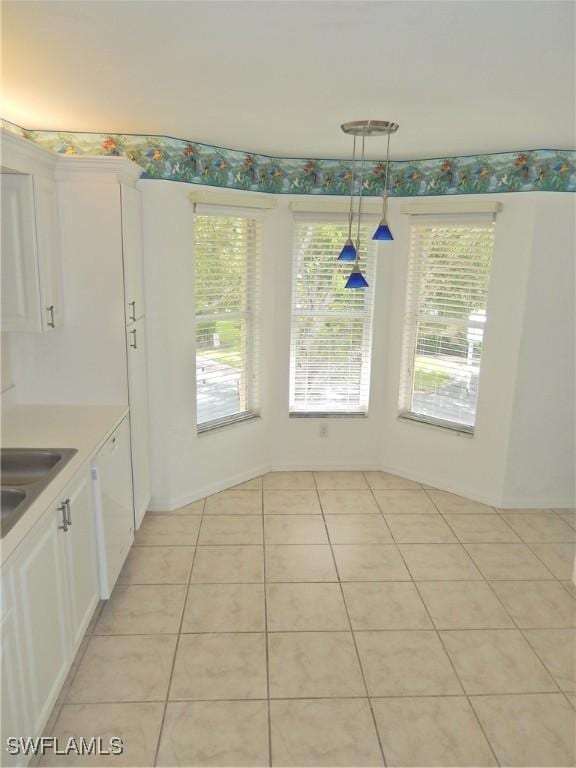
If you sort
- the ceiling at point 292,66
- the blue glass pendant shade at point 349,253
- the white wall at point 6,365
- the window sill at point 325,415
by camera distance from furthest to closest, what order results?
the window sill at point 325,415 → the blue glass pendant shade at point 349,253 → the white wall at point 6,365 → the ceiling at point 292,66

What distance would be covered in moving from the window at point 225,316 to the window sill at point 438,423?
50.5 inches

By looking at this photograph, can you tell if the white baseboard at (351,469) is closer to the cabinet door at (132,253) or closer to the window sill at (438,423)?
the window sill at (438,423)

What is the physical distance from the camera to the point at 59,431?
2.96 metres

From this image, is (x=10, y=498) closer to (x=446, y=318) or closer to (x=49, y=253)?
(x=49, y=253)

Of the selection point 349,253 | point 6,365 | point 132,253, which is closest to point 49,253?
point 132,253

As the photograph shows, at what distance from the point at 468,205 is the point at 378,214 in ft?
2.31

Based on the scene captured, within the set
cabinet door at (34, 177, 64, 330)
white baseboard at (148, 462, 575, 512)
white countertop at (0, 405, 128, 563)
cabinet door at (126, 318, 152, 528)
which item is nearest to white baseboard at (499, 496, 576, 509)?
white baseboard at (148, 462, 575, 512)

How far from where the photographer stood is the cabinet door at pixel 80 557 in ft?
8.04

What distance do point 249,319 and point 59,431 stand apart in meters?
1.91

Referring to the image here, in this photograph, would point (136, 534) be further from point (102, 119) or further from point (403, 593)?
point (102, 119)

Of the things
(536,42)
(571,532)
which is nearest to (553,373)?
(571,532)

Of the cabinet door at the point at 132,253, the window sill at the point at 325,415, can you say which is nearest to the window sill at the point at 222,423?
the window sill at the point at 325,415

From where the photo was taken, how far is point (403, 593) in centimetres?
331

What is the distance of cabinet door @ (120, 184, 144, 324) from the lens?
3.28 m
